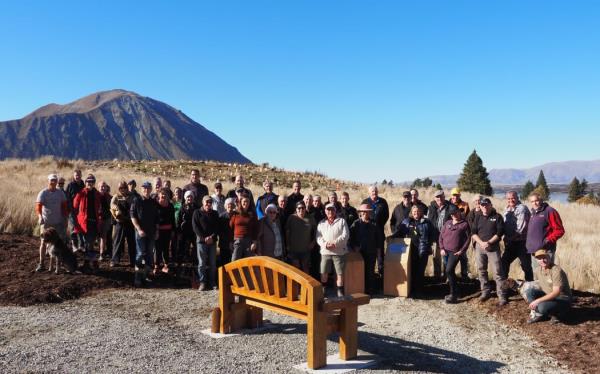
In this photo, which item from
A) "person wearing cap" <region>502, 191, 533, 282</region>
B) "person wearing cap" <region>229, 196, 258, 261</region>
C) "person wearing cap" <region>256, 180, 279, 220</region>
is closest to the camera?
"person wearing cap" <region>502, 191, 533, 282</region>

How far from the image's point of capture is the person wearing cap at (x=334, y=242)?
887cm

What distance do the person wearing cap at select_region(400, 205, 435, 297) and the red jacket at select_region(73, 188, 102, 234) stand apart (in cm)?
618

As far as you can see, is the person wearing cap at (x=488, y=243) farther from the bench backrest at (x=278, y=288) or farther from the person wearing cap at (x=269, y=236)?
the bench backrest at (x=278, y=288)

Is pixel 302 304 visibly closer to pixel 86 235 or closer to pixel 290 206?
pixel 290 206

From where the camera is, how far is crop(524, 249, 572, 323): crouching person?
735 centimetres

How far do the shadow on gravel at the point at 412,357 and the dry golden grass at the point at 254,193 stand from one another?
15.4 feet

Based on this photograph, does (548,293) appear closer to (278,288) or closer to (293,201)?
(278,288)

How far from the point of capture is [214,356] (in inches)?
241

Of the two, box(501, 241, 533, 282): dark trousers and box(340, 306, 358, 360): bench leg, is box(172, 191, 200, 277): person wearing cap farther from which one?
box(501, 241, 533, 282): dark trousers

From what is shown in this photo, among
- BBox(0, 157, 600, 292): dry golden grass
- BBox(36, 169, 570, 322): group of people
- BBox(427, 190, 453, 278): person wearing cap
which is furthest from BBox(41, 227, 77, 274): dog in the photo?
BBox(427, 190, 453, 278): person wearing cap

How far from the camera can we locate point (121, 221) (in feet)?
35.1

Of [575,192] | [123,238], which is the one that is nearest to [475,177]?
[575,192]

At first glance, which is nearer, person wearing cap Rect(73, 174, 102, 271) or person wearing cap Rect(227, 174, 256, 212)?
person wearing cap Rect(227, 174, 256, 212)

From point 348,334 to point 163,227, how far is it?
5587mm
